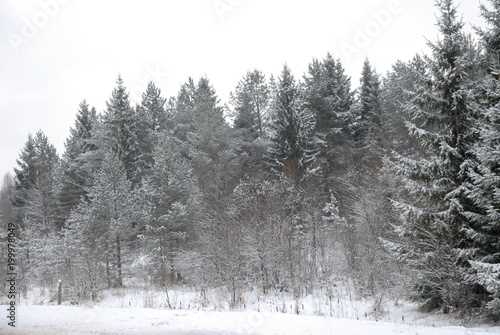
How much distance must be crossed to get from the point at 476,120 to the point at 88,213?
92.0ft

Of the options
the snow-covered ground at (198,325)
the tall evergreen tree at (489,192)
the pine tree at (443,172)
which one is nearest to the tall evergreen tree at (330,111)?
the pine tree at (443,172)

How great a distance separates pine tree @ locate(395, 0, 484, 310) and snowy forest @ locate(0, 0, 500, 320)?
51 millimetres

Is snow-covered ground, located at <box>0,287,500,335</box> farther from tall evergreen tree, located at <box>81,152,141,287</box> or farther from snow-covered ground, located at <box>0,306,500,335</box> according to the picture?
tall evergreen tree, located at <box>81,152,141,287</box>

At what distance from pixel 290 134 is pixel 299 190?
720 centimetres

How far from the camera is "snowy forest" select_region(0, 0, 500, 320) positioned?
1158 cm

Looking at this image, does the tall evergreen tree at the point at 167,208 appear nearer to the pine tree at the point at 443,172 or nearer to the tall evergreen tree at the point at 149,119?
the tall evergreen tree at the point at 149,119

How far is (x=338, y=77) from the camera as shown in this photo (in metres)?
39.3

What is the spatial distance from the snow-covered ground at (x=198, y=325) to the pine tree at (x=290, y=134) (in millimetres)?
19436

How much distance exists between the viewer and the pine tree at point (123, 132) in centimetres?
3850

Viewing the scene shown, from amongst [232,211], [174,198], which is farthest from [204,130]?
[232,211]

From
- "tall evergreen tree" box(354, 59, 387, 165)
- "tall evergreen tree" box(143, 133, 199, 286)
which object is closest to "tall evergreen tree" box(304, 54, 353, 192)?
"tall evergreen tree" box(354, 59, 387, 165)

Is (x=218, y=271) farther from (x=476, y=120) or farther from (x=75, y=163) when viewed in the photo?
(x=75, y=163)

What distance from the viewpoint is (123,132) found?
4003 centimetres

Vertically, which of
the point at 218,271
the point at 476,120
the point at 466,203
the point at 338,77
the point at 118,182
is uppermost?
the point at 338,77
